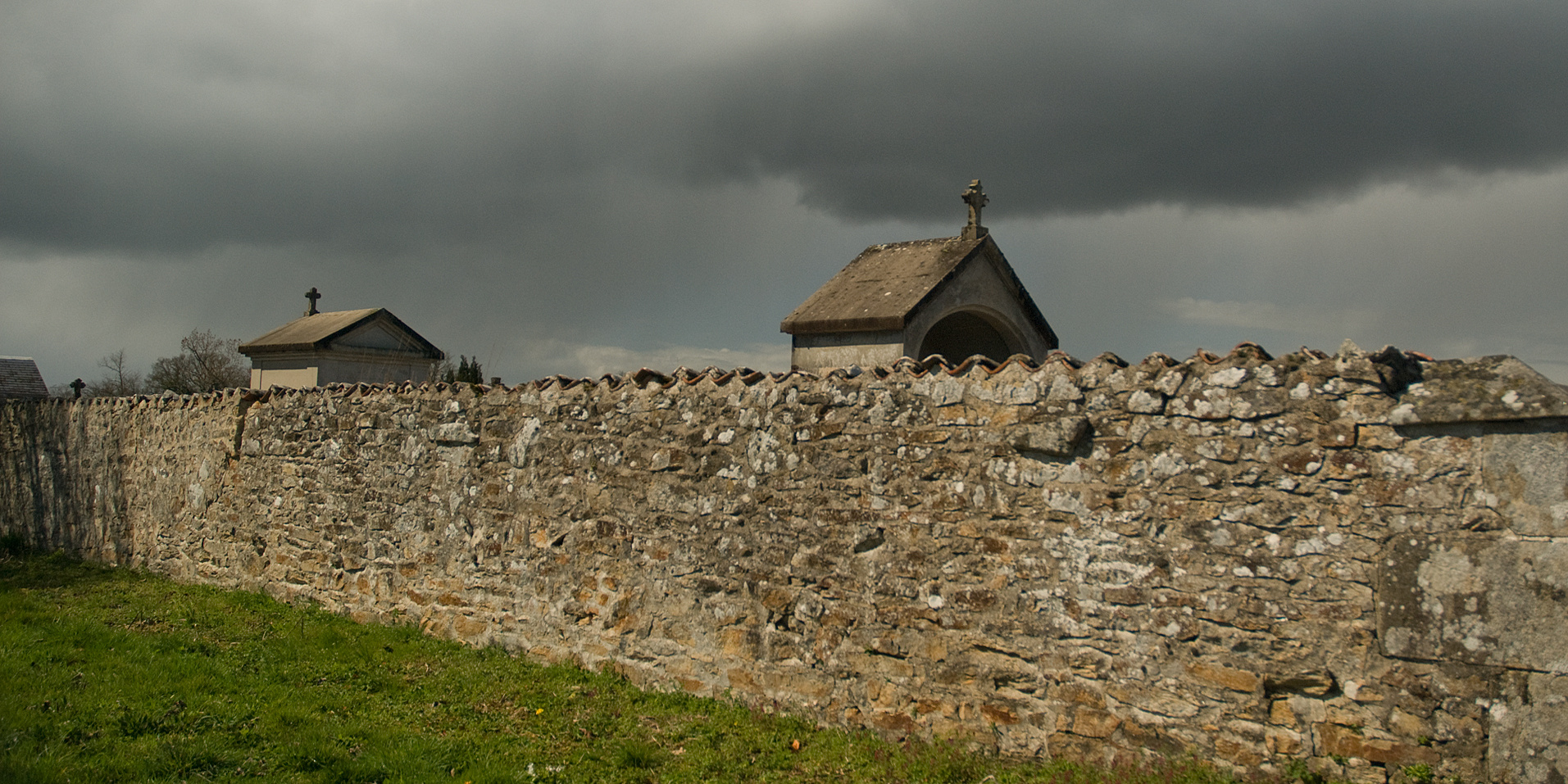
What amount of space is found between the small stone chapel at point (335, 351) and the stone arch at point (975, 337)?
36.1 feet

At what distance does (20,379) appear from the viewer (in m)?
23.8

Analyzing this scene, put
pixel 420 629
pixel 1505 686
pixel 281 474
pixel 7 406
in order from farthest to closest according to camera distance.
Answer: pixel 7 406 < pixel 281 474 < pixel 420 629 < pixel 1505 686

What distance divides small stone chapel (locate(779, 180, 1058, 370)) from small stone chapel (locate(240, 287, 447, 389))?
10268 millimetres

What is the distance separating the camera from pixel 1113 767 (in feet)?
16.9

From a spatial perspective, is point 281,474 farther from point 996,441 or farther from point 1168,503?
point 1168,503

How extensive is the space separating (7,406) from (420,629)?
12947mm

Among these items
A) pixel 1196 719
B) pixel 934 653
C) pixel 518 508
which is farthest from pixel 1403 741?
pixel 518 508

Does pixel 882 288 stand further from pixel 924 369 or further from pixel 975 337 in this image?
pixel 924 369

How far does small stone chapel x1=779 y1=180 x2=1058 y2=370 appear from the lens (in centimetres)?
→ 1040

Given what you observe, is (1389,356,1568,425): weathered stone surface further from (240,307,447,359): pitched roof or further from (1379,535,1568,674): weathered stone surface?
(240,307,447,359): pitched roof

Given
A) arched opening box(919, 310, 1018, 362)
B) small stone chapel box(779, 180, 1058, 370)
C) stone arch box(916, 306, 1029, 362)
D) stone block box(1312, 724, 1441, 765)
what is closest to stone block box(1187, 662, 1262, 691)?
stone block box(1312, 724, 1441, 765)

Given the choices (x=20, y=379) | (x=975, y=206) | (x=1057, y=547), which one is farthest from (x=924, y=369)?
(x=20, y=379)

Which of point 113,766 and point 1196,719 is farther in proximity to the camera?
point 113,766

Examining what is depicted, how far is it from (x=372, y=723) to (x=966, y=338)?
8361 mm
